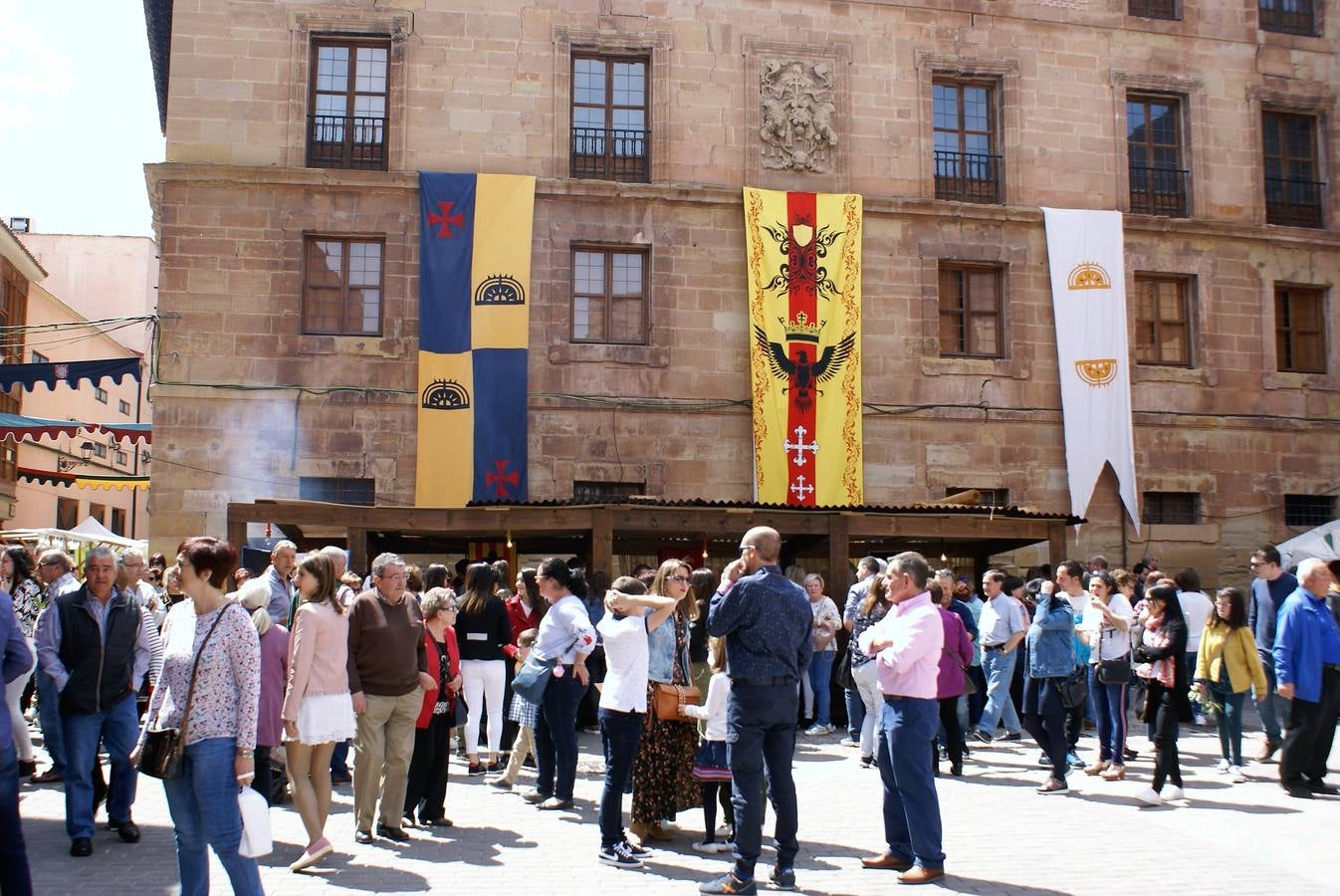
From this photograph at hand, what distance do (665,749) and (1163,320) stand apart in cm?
1658

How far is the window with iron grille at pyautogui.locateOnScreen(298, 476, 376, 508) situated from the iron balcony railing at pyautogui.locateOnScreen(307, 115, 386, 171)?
4.96 metres

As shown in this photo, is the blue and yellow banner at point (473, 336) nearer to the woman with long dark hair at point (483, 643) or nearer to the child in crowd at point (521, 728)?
the woman with long dark hair at point (483, 643)

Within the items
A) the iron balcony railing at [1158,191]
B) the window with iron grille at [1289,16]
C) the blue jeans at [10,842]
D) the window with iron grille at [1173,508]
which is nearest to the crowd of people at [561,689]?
the blue jeans at [10,842]

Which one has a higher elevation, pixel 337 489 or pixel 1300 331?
pixel 1300 331

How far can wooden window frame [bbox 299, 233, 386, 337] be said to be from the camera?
19.5m

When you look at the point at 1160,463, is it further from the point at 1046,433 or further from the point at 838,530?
the point at 838,530

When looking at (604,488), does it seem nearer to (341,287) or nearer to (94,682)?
(341,287)

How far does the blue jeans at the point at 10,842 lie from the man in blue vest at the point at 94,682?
228cm

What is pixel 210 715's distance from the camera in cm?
555

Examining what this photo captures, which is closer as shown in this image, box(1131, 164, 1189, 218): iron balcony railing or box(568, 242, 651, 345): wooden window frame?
box(568, 242, 651, 345): wooden window frame

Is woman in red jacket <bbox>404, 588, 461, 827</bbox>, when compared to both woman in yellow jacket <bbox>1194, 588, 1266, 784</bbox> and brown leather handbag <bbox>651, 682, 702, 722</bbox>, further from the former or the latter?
woman in yellow jacket <bbox>1194, 588, 1266, 784</bbox>

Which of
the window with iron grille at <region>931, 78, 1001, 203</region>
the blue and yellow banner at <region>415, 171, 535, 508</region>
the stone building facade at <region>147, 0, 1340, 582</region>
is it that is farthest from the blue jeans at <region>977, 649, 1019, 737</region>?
the window with iron grille at <region>931, 78, 1001, 203</region>

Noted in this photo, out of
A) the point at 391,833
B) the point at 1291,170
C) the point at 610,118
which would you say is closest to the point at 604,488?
the point at 610,118

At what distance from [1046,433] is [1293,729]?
439 inches
